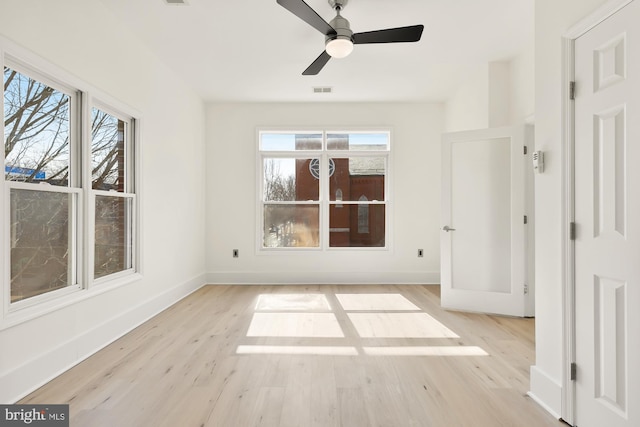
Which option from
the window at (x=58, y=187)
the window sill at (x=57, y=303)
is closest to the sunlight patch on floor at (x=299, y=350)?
the window sill at (x=57, y=303)

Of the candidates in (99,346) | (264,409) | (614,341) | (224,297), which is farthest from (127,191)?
(614,341)

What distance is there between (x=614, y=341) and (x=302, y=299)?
11.1 ft

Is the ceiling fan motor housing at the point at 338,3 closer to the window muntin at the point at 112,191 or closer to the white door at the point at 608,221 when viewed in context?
the white door at the point at 608,221

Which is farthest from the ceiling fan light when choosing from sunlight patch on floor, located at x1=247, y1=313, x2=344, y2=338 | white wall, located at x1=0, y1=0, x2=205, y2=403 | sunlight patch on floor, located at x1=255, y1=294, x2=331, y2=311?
sunlight patch on floor, located at x1=255, y1=294, x2=331, y2=311

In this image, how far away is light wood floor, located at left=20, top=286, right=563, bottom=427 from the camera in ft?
6.42

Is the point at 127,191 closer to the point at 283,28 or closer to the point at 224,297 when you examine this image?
the point at 224,297

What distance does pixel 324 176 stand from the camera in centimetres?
567

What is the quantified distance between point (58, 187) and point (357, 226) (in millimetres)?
4024

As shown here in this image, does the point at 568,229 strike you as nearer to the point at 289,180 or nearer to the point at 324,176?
the point at 324,176

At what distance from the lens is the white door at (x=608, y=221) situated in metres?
1.51

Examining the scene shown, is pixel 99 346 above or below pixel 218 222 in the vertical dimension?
below

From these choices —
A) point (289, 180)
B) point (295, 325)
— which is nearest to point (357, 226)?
point (289, 180)

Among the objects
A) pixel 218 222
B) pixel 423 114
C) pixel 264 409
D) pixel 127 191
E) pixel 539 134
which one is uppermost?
pixel 423 114

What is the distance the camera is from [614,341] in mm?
1614
